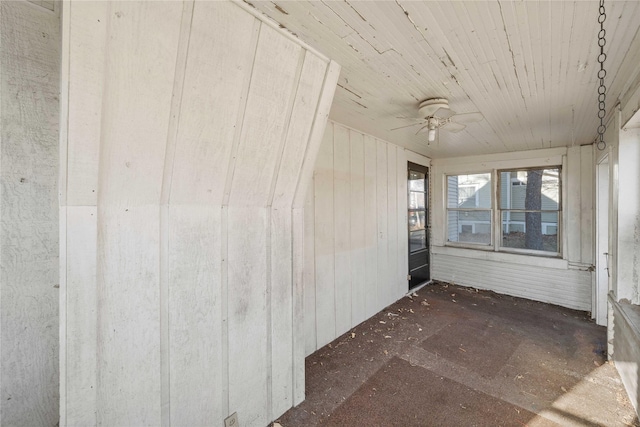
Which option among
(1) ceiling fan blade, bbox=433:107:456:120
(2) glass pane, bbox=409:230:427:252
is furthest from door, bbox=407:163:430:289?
(1) ceiling fan blade, bbox=433:107:456:120

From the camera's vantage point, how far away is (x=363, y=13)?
1.33 meters

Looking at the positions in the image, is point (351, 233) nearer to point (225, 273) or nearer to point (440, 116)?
point (440, 116)

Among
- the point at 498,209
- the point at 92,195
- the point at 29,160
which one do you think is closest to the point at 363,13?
the point at 92,195

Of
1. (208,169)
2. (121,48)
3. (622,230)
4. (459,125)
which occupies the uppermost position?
(459,125)

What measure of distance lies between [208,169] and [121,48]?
0.57 metres

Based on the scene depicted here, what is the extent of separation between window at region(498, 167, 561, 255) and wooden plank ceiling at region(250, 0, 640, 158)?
1.80 m

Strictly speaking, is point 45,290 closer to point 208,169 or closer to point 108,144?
point 108,144

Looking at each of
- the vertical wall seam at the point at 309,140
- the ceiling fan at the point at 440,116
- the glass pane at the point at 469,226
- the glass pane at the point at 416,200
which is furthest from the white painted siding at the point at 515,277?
the vertical wall seam at the point at 309,140

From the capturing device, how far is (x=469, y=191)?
5023 millimetres

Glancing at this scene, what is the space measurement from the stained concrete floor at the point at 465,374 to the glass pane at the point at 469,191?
2.00 meters

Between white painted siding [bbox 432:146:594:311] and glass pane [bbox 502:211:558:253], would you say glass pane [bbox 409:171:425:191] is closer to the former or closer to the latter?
white painted siding [bbox 432:146:594:311]

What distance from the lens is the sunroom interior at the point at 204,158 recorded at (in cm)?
106

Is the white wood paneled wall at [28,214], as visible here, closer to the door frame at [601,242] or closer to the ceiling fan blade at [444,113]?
the ceiling fan blade at [444,113]

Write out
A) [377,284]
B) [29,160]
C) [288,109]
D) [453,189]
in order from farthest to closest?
[453,189] < [377,284] < [288,109] < [29,160]
